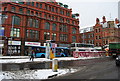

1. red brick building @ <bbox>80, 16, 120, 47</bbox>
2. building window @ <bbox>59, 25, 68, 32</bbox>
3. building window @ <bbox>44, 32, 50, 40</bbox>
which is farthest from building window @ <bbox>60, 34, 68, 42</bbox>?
red brick building @ <bbox>80, 16, 120, 47</bbox>

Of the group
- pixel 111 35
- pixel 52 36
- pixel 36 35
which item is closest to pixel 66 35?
pixel 52 36

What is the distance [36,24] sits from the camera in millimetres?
41656

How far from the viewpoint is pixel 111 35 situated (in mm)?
55094

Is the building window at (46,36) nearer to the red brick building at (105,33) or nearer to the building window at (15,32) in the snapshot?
the building window at (15,32)

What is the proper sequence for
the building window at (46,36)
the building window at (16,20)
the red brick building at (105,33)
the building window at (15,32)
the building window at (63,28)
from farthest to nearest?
the red brick building at (105,33), the building window at (63,28), the building window at (46,36), the building window at (16,20), the building window at (15,32)

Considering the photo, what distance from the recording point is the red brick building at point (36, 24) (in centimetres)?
3581

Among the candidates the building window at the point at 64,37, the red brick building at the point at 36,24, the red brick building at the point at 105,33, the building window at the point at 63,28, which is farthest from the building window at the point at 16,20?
the red brick building at the point at 105,33

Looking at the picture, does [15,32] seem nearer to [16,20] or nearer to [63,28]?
[16,20]

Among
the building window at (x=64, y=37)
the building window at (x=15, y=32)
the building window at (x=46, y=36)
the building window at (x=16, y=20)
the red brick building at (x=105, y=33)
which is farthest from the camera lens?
the red brick building at (x=105, y=33)

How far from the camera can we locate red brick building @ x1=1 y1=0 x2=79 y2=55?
1410 inches

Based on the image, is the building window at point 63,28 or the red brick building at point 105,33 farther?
the red brick building at point 105,33

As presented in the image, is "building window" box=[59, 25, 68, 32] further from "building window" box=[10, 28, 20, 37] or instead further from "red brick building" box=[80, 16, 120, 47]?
"red brick building" box=[80, 16, 120, 47]

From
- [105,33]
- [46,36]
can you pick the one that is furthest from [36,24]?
[105,33]

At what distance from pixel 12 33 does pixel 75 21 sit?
29.2m
